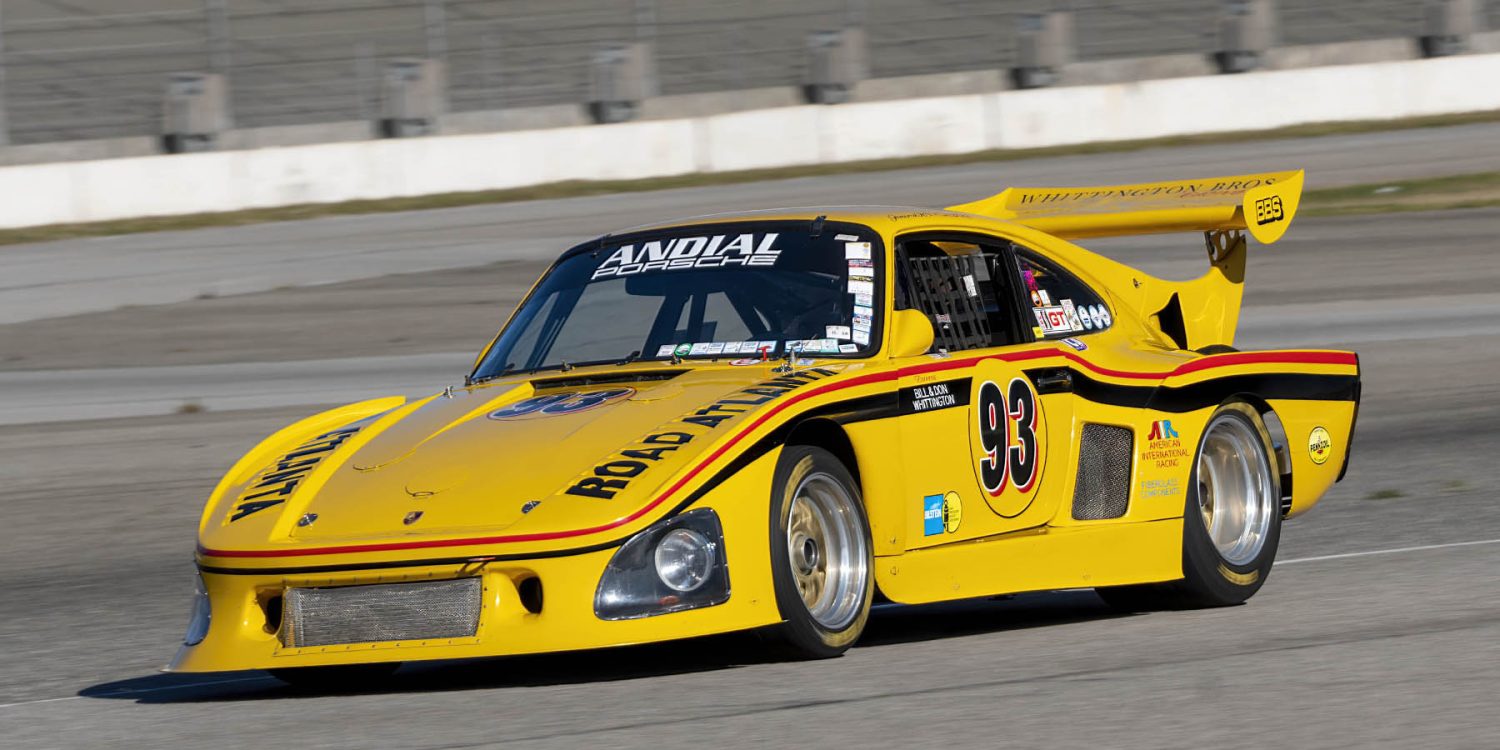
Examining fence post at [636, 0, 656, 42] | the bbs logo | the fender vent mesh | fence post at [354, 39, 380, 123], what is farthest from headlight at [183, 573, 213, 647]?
fence post at [636, 0, 656, 42]

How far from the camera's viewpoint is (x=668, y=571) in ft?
19.7

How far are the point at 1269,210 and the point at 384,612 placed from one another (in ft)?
14.1

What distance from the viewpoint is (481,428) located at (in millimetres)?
6645

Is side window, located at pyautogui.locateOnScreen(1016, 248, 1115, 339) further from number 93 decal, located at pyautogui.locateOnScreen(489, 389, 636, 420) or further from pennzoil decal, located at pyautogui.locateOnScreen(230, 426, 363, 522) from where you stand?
pennzoil decal, located at pyautogui.locateOnScreen(230, 426, 363, 522)

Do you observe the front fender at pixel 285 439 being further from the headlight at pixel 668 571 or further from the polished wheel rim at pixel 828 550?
the polished wheel rim at pixel 828 550

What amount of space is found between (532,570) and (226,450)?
23.9 ft

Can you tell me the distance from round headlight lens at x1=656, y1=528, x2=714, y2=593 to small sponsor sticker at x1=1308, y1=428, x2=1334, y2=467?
10.2 ft

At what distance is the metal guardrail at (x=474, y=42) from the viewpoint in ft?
86.7

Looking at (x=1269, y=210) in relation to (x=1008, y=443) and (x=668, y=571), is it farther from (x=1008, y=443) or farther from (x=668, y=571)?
(x=668, y=571)

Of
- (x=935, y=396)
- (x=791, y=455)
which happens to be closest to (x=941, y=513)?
(x=935, y=396)

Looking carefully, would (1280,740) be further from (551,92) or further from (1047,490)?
(551,92)

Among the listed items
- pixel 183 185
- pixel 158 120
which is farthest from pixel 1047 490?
pixel 158 120

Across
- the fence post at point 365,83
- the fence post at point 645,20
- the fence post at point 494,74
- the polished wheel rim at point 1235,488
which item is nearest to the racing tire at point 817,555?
the polished wheel rim at point 1235,488

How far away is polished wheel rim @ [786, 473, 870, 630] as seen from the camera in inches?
251
